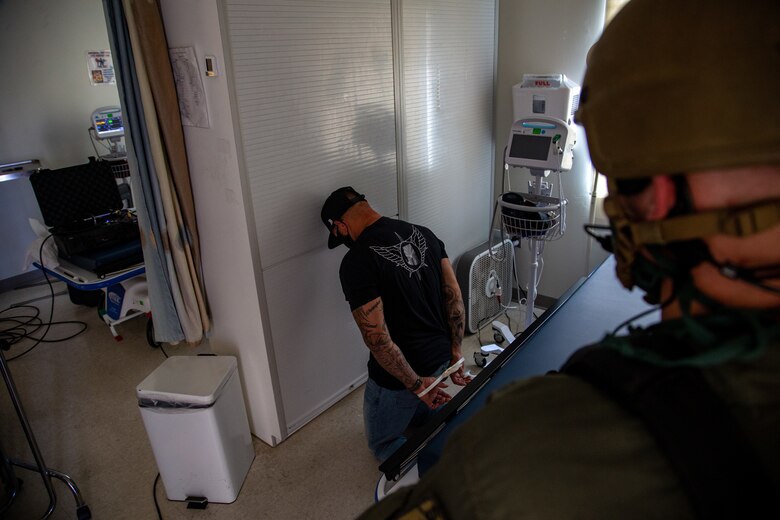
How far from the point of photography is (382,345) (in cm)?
212

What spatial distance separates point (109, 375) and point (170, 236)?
1482 millimetres

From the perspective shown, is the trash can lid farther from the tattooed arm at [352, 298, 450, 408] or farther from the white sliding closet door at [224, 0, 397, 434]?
the tattooed arm at [352, 298, 450, 408]

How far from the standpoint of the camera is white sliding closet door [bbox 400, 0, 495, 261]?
279cm

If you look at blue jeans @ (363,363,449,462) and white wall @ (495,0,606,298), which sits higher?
white wall @ (495,0,606,298)

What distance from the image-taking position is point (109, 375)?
3299 millimetres

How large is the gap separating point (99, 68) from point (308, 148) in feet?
11.0

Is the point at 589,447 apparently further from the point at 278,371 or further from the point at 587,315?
the point at 278,371

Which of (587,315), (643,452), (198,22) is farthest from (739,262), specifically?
(198,22)

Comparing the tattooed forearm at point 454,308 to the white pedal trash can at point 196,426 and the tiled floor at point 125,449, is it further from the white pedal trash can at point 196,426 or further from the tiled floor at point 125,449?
the white pedal trash can at point 196,426

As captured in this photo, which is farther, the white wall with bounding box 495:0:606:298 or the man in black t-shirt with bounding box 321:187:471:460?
the white wall with bounding box 495:0:606:298

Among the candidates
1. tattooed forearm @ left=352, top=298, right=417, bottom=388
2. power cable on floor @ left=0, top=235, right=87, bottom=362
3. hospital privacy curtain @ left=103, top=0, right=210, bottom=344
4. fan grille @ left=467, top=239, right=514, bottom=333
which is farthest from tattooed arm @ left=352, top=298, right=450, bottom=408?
power cable on floor @ left=0, top=235, right=87, bottom=362

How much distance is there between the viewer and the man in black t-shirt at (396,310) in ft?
6.96

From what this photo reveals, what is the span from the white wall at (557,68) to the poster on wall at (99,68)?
11.1 ft

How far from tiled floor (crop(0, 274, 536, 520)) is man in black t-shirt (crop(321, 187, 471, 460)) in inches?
10.4
